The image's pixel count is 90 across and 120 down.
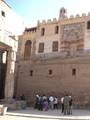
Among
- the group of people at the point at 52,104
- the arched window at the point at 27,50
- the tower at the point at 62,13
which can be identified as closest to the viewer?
the group of people at the point at 52,104

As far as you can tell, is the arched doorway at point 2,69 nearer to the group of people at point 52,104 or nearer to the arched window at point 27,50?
the group of people at point 52,104

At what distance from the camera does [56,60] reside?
2873 cm

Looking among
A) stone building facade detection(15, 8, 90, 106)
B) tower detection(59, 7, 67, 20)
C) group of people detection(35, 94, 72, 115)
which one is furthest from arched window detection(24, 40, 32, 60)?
group of people detection(35, 94, 72, 115)

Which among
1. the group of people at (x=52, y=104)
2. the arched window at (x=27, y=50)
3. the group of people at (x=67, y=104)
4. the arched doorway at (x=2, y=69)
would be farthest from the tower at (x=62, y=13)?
the group of people at (x=67, y=104)

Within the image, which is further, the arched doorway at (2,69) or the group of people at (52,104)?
the arched doorway at (2,69)

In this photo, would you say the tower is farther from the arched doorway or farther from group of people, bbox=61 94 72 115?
group of people, bbox=61 94 72 115

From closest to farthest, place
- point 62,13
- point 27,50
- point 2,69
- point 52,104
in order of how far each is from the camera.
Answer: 1. point 2,69
2. point 52,104
3. point 27,50
4. point 62,13

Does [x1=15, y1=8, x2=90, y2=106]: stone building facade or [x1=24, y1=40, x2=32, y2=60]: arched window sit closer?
[x1=15, y1=8, x2=90, y2=106]: stone building facade

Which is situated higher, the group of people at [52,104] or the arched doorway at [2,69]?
the arched doorway at [2,69]

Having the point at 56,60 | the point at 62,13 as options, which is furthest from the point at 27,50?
the point at 62,13

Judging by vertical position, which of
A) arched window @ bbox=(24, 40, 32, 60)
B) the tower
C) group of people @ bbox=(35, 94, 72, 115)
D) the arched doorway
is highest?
the tower

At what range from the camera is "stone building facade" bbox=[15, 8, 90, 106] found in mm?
26848

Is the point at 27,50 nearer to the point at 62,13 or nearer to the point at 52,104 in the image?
the point at 62,13

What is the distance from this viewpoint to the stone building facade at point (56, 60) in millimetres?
26848
